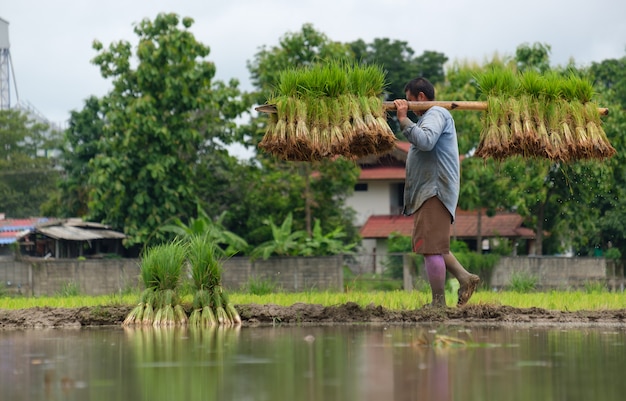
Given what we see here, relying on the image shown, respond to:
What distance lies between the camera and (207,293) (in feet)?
31.2

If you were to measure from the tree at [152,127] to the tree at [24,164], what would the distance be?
83.5 feet

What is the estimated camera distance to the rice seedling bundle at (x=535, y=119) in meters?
10.2

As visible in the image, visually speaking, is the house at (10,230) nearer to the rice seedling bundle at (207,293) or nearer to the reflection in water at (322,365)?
the rice seedling bundle at (207,293)

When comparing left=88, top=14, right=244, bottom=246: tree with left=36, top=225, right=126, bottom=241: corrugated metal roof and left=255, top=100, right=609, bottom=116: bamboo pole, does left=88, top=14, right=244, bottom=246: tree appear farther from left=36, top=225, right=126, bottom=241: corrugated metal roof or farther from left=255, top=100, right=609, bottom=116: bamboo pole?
left=255, top=100, right=609, bottom=116: bamboo pole

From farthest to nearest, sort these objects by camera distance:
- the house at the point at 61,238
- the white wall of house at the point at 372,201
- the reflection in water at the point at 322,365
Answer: the white wall of house at the point at 372,201 < the house at the point at 61,238 < the reflection in water at the point at 322,365

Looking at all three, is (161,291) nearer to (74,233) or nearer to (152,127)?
(152,127)

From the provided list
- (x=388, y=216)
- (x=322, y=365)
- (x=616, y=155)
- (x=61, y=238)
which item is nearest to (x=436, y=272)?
(x=322, y=365)

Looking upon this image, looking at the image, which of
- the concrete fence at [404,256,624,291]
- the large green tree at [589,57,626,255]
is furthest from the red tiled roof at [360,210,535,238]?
the concrete fence at [404,256,624,291]

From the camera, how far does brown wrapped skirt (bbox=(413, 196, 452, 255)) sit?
9289mm

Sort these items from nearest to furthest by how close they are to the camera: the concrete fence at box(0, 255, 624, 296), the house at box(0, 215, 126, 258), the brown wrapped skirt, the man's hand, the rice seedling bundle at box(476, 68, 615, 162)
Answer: the brown wrapped skirt < the man's hand < the rice seedling bundle at box(476, 68, 615, 162) < the concrete fence at box(0, 255, 624, 296) < the house at box(0, 215, 126, 258)

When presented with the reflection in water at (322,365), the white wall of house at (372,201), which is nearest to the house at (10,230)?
the white wall of house at (372,201)

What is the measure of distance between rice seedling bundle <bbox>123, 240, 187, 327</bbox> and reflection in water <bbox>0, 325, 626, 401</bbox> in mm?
1278

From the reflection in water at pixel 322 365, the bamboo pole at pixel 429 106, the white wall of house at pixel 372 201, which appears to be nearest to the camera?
the reflection in water at pixel 322 365

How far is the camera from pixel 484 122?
1039cm
